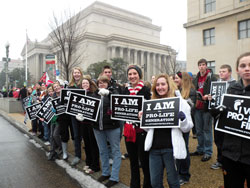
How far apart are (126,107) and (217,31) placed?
23.0 metres

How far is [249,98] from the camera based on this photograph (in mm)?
2305

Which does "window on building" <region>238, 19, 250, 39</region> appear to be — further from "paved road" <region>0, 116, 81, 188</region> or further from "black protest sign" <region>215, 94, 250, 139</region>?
"black protest sign" <region>215, 94, 250, 139</region>

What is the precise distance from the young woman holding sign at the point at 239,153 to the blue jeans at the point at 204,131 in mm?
2894

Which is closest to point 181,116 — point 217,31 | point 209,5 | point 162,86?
point 162,86

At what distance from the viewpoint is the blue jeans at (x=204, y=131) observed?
5203 millimetres

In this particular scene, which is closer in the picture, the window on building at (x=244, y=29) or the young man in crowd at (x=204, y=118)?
the young man in crowd at (x=204, y=118)

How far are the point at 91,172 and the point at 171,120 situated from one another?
271 cm

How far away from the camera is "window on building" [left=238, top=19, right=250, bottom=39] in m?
20.9

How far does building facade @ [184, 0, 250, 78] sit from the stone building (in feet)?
119

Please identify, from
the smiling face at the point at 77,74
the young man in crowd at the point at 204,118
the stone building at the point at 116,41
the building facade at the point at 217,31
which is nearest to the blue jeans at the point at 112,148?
the smiling face at the point at 77,74

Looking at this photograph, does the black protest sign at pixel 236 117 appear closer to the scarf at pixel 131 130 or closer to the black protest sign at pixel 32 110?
the scarf at pixel 131 130

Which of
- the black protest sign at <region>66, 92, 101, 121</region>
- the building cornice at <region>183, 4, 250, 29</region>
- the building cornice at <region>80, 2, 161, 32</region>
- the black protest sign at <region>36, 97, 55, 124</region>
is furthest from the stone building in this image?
the black protest sign at <region>66, 92, 101, 121</region>

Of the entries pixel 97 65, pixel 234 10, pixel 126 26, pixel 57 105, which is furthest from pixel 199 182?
pixel 126 26

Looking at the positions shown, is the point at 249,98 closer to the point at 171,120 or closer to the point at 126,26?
the point at 171,120
